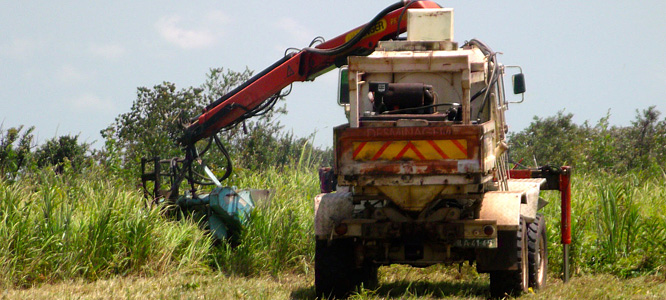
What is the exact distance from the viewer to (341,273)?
890 centimetres

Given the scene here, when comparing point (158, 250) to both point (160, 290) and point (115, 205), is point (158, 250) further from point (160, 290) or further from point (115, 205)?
point (160, 290)

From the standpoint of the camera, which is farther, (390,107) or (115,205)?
(115,205)

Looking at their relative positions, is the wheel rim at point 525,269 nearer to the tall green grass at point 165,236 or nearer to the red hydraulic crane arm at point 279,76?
the tall green grass at point 165,236

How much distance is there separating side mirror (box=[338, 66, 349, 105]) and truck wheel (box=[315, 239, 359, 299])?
1.94 meters

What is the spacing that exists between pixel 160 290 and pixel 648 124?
81.7 ft

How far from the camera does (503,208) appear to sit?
8.58m

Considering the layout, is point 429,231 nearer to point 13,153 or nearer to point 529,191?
point 529,191

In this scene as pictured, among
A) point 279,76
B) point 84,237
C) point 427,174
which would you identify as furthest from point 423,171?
point 279,76

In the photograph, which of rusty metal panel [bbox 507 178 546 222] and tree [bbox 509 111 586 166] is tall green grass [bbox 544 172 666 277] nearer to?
rusty metal panel [bbox 507 178 546 222]

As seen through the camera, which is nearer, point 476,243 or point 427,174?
point 427,174

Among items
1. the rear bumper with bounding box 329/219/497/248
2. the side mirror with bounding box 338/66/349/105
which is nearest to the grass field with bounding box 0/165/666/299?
the rear bumper with bounding box 329/219/497/248

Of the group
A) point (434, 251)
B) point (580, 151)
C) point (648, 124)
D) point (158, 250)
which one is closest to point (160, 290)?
point (158, 250)

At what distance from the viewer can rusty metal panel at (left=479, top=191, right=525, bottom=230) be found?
844cm

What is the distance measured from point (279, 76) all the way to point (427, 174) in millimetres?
4965
